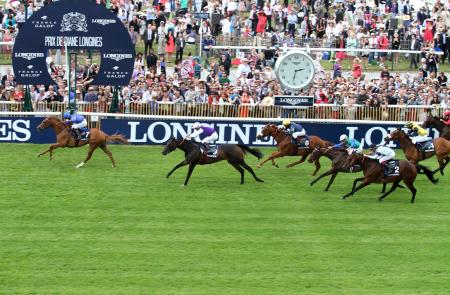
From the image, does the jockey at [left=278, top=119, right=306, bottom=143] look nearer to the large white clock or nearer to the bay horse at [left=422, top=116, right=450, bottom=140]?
the large white clock

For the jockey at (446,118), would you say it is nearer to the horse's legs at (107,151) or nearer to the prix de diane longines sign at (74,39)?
the prix de diane longines sign at (74,39)

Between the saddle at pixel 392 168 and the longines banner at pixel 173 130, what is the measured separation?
6.60m

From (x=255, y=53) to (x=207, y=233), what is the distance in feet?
49.9

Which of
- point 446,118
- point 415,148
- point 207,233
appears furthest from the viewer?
point 446,118

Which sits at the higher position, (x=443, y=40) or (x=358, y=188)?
(x=443, y=40)

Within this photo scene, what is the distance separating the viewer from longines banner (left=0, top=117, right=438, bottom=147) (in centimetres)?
3341

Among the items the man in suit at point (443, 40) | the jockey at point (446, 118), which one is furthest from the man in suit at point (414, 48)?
the jockey at point (446, 118)

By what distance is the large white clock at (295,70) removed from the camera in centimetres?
3412

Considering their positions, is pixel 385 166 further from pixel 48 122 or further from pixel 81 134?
pixel 48 122

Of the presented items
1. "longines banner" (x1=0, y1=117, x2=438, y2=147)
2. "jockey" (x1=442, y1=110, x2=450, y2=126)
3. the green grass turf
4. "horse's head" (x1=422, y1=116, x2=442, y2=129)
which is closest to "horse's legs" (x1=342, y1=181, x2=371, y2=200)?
the green grass turf

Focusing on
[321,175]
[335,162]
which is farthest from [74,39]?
[335,162]

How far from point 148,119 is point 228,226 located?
9022 mm

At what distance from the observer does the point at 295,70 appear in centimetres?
3428

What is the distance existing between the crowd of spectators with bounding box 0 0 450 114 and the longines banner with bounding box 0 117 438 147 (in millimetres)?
870
